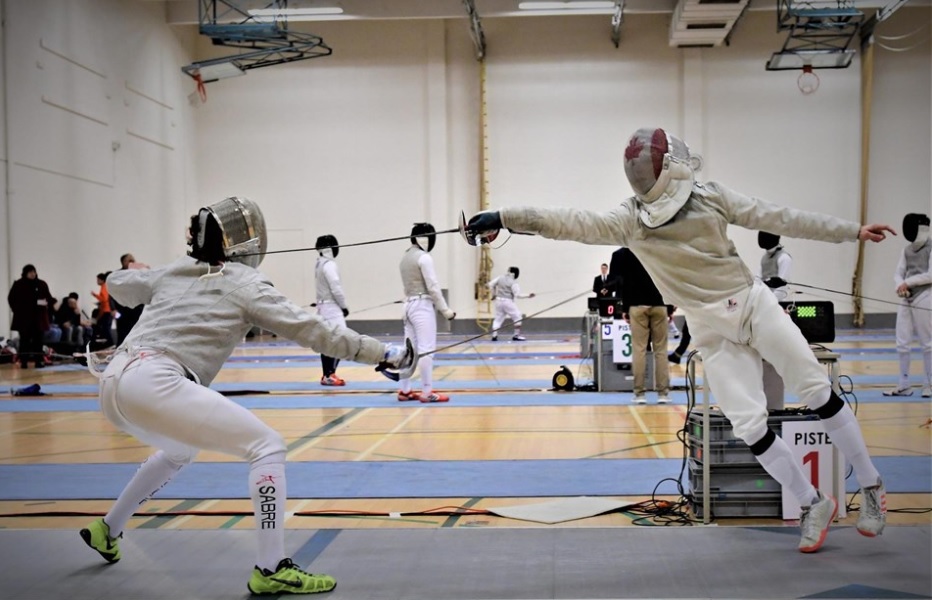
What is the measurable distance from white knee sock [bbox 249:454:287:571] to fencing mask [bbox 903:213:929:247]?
546 cm

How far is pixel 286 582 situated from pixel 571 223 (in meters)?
1.42

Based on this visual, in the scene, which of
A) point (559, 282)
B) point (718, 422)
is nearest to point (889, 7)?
point (559, 282)

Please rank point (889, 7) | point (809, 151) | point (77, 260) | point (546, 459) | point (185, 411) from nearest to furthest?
point (185, 411) → point (546, 459) → point (77, 260) → point (889, 7) → point (809, 151)

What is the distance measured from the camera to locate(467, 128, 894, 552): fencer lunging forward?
2.95 m

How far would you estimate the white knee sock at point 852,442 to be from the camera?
2971 millimetres

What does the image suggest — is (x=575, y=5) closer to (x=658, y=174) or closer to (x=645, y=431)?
(x=645, y=431)

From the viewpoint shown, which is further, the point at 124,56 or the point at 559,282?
the point at 559,282

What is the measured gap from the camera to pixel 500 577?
267 centimetres

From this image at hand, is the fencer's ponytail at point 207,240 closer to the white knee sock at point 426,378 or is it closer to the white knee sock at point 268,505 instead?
the white knee sock at point 268,505

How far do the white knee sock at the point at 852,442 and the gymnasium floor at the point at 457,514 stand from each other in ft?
0.70

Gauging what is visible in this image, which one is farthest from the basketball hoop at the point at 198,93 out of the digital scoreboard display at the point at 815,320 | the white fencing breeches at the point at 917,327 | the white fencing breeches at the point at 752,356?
the white fencing breeches at the point at 752,356

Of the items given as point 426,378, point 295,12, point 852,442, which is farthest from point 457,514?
point 295,12

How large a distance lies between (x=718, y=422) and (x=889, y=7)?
13504 mm

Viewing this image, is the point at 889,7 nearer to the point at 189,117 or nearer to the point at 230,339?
the point at 189,117
